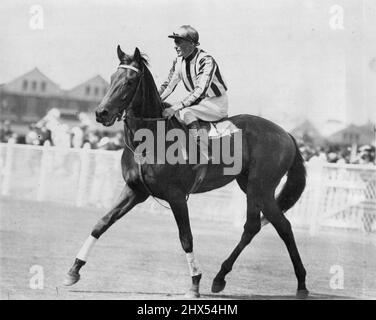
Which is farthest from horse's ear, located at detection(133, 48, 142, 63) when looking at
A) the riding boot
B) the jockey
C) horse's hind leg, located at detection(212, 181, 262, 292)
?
horse's hind leg, located at detection(212, 181, 262, 292)

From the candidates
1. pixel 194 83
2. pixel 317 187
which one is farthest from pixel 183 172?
pixel 317 187

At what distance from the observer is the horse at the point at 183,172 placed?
20.4ft

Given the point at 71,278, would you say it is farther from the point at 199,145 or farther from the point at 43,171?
the point at 43,171

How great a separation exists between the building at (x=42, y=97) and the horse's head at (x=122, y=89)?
2991mm

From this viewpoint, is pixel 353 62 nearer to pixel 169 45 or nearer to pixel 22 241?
pixel 169 45

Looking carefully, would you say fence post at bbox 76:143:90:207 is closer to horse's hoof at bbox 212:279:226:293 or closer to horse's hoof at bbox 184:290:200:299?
horse's hoof at bbox 212:279:226:293

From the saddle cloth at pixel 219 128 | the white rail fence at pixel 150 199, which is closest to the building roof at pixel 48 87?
the white rail fence at pixel 150 199

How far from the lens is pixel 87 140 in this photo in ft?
42.1

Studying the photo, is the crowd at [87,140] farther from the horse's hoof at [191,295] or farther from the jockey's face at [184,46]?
the horse's hoof at [191,295]

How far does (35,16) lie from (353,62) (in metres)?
3.43

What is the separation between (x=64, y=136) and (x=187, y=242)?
266 inches

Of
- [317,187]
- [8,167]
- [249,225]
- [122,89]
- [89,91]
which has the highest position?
[89,91]

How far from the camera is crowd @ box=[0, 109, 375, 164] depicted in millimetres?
12078
